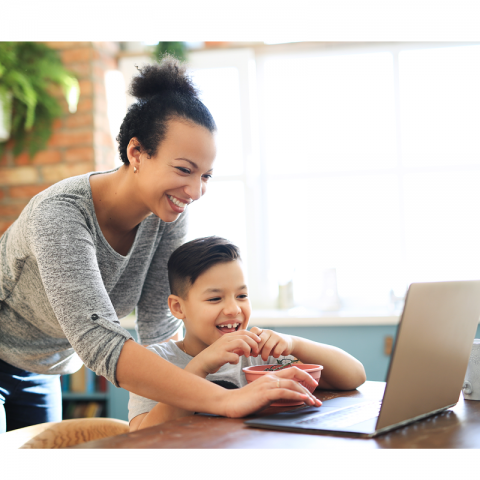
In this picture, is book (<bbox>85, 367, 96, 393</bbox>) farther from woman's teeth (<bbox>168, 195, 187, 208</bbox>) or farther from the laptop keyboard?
the laptop keyboard

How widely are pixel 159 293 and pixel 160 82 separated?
1.89 ft

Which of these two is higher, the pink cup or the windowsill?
the pink cup

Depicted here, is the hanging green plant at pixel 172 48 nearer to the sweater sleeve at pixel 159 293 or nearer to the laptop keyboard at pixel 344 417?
the sweater sleeve at pixel 159 293

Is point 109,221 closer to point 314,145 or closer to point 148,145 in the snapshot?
point 148,145

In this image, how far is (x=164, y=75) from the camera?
1.26 meters

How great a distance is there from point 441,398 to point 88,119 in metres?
2.67

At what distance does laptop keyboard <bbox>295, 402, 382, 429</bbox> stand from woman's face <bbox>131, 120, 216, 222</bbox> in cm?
58

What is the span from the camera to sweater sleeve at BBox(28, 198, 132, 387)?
895 millimetres

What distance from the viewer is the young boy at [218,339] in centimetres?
97

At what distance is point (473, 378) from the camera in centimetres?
95

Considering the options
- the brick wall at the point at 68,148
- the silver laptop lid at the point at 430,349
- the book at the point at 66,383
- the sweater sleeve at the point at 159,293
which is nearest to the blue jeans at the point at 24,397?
the sweater sleeve at the point at 159,293

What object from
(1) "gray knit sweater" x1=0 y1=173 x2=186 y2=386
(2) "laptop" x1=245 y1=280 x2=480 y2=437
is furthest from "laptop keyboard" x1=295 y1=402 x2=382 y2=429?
(1) "gray knit sweater" x1=0 y1=173 x2=186 y2=386

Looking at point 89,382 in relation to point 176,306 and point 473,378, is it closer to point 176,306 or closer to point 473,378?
point 176,306
